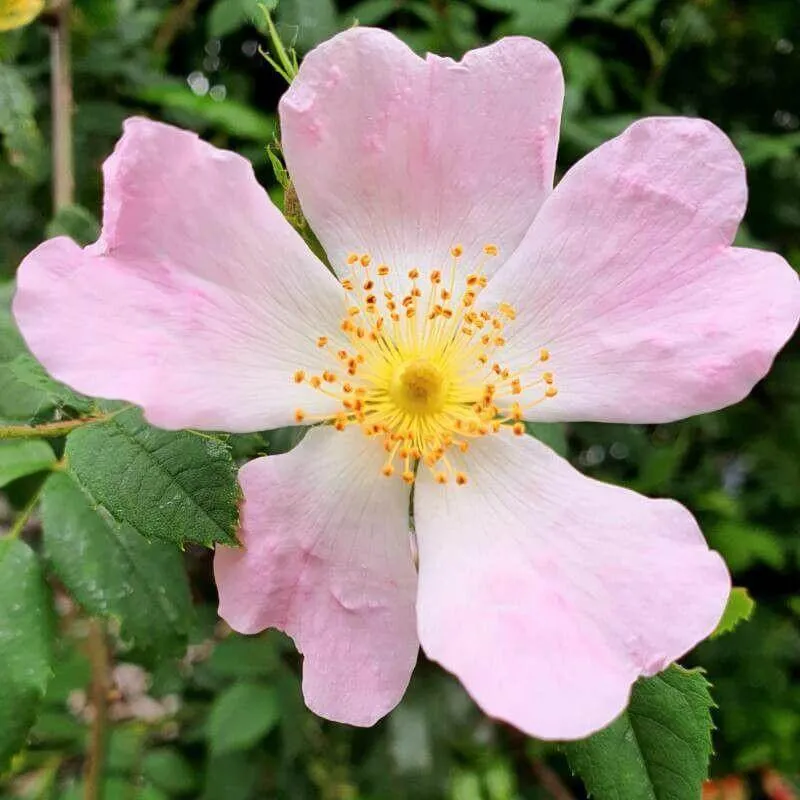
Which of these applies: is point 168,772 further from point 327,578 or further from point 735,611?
point 735,611

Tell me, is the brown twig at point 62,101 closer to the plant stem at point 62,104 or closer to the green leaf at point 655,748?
the plant stem at point 62,104

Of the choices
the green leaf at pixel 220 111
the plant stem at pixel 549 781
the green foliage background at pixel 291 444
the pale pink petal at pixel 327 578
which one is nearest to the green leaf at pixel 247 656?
the green foliage background at pixel 291 444

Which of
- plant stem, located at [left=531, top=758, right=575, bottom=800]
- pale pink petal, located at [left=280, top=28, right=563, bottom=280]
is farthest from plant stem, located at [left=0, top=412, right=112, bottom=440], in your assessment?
plant stem, located at [left=531, top=758, right=575, bottom=800]

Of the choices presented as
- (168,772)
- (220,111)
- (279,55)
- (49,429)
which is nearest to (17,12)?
(220,111)

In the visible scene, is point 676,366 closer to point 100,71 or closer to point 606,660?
point 606,660

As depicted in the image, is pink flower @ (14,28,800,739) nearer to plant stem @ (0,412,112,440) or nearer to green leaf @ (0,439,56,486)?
plant stem @ (0,412,112,440)
